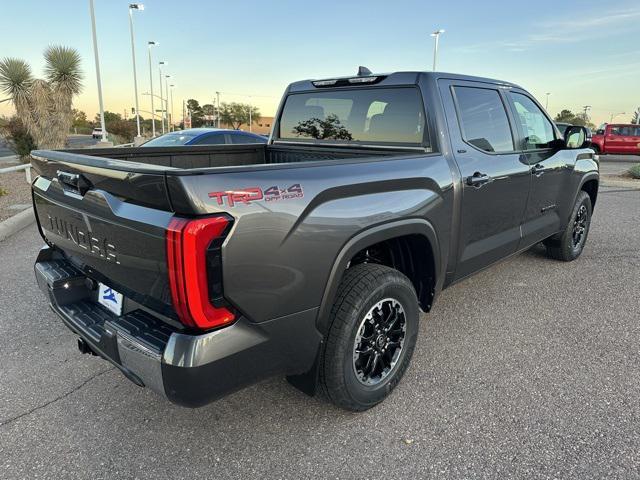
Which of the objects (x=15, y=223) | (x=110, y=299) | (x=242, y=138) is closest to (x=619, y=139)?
(x=242, y=138)

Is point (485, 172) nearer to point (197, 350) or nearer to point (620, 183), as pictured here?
point (197, 350)

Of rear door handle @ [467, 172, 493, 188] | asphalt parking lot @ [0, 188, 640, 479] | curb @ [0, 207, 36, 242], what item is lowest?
asphalt parking lot @ [0, 188, 640, 479]

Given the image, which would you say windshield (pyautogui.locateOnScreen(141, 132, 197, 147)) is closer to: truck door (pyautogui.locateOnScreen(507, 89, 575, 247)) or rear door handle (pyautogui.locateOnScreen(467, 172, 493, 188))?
truck door (pyautogui.locateOnScreen(507, 89, 575, 247))

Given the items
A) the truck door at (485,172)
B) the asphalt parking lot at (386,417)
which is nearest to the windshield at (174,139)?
the asphalt parking lot at (386,417)

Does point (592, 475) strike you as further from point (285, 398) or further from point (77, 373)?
point (77, 373)

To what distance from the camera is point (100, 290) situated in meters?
2.39

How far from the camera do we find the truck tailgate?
1.81 metres

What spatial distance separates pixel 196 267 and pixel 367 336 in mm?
1185

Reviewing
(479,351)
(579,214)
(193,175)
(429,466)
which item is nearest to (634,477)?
(429,466)

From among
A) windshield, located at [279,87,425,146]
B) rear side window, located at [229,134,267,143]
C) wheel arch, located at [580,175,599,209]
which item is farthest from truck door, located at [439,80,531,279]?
rear side window, located at [229,134,267,143]

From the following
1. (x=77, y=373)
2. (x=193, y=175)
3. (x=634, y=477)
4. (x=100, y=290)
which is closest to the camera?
(x=193, y=175)

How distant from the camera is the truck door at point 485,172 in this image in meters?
3.12

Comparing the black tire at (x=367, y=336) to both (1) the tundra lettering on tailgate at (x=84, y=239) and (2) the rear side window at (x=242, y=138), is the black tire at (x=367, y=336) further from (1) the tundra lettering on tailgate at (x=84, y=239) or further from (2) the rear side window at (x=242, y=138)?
(2) the rear side window at (x=242, y=138)

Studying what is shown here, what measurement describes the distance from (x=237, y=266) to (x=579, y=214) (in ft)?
15.7
